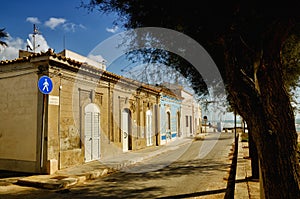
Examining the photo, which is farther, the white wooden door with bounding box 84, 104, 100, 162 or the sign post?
the white wooden door with bounding box 84, 104, 100, 162

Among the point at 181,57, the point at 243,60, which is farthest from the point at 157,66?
the point at 243,60

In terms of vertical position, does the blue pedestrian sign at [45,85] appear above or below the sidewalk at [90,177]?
above

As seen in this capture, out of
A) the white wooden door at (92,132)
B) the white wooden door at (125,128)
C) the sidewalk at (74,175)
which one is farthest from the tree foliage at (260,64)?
the white wooden door at (125,128)

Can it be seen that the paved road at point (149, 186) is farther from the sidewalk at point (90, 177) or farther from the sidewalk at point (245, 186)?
the sidewalk at point (245, 186)

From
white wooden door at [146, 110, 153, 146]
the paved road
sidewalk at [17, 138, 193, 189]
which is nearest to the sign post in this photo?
sidewalk at [17, 138, 193, 189]

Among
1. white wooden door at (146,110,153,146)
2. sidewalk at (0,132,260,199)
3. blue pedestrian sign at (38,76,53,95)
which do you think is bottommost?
sidewalk at (0,132,260,199)

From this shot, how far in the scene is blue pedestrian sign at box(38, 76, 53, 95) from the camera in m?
8.37

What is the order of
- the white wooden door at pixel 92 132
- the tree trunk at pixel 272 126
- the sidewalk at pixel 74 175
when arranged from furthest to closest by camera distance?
the white wooden door at pixel 92 132 < the sidewalk at pixel 74 175 < the tree trunk at pixel 272 126

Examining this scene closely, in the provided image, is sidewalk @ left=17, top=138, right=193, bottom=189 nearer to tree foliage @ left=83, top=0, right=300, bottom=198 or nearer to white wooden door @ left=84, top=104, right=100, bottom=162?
white wooden door @ left=84, top=104, right=100, bottom=162

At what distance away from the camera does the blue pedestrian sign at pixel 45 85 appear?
Answer: 8366mm

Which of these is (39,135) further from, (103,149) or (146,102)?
(146,102)

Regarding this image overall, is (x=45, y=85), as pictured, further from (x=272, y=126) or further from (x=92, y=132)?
(x=272, y=126)

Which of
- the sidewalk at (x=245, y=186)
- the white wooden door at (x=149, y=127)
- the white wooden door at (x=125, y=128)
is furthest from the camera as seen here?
the white wooden door at (x=149, y=127)

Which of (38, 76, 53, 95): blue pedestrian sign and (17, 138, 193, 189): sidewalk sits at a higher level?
(38, 76, 53, 95): blue pedestrian sign
